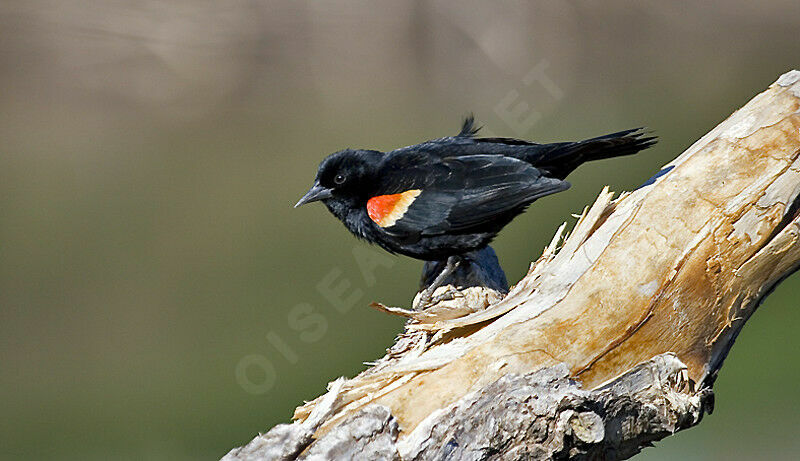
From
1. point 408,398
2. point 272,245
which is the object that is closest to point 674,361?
point 408,398

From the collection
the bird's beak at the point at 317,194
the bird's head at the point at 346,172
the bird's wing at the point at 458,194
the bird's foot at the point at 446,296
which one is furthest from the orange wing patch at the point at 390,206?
the bird's foot at the point at 446,296

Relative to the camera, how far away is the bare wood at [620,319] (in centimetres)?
256

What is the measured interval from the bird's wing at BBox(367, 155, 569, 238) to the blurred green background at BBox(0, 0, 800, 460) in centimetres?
269

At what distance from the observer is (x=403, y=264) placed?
8.11m

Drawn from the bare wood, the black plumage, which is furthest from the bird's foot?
the bare wood

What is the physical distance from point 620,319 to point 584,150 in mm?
1020

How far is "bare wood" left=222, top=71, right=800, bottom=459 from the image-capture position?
8.39ft

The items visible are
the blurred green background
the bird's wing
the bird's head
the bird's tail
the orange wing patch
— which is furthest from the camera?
the blurred green background

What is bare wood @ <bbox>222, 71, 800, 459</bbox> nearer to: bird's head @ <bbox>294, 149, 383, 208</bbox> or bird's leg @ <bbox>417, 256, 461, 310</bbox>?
bird's leg @ <bbox>417, 256, 461, 310</bbox>

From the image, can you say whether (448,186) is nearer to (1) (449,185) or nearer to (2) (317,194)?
(1) (449,185)

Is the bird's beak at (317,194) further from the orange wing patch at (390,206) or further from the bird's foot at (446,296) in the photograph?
the bird's foot at (446,296)

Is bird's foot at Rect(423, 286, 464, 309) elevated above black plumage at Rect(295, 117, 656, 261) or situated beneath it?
situated beneath

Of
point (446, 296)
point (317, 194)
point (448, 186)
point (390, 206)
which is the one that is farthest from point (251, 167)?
point (446, 296)

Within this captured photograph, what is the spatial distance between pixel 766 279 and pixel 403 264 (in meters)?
5.37
